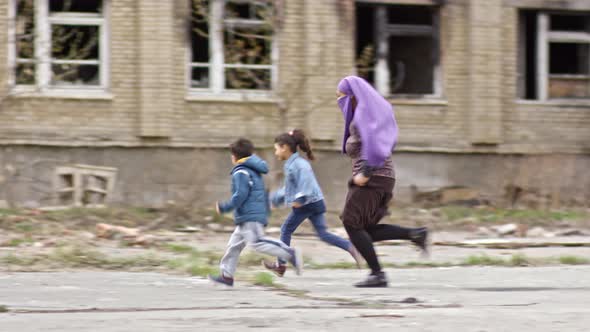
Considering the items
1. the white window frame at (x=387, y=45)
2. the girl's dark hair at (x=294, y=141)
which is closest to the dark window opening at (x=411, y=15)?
the white window frame at (x=387, y=45)

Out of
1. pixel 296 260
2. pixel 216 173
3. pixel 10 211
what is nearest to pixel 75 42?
pixel 216 173

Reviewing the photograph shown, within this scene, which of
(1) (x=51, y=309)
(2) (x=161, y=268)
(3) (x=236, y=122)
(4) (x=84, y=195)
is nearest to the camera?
(1) (x=51, y=309)

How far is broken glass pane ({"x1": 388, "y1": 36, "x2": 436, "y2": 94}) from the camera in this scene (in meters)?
19.2

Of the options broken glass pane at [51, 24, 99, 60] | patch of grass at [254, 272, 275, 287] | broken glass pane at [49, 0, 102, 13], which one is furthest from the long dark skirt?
broken glass pane at [49, 0, 102, 13]

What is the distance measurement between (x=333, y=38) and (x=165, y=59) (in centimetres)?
276

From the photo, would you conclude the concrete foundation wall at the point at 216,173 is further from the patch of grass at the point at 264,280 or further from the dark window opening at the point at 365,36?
the patch of grass at the point at 264,280

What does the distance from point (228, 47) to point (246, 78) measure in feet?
2.09

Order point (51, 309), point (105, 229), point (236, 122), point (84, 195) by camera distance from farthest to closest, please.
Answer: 1. point (236, 122)
2. point (84, 195)
3. point (105, 229)
4. point (51, 309)

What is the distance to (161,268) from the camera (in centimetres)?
1035

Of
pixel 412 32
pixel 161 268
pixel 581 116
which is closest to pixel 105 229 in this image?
pixel 161 268

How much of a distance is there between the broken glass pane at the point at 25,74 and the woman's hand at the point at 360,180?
9.92 metres

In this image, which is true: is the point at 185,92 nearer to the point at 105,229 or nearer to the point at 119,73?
the point at 119,73

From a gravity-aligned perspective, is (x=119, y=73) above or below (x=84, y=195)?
above

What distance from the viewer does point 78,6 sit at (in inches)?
707
